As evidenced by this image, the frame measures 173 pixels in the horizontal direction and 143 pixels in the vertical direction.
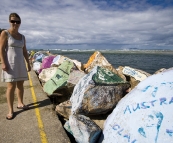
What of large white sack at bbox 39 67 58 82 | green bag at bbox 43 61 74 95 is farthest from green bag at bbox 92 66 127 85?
large white sack at bbox 39 67 58 82

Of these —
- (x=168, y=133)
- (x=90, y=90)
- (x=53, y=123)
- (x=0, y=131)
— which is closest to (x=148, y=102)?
(x=168, y=133)

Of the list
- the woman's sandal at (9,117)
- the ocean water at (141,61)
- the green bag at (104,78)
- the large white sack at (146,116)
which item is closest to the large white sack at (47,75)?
the woman's sandal at (9,117)

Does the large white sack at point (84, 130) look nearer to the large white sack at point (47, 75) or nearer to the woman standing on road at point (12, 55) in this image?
the woman standing on road at point (12, 55)

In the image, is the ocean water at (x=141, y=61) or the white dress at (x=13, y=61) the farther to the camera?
the ocean water at (x=141, y=61)

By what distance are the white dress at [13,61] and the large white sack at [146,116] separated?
6.39 ft

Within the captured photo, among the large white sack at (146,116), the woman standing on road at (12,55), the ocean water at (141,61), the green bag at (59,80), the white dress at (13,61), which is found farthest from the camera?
the ocean water at (141,61)

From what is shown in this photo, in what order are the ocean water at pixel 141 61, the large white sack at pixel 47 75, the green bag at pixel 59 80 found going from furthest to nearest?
1. the ocean water at pixel 141 61
2. the large white sack at pixel 47 75
3. the green bag at pixel 59 80

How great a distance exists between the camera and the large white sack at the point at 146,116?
180 cm

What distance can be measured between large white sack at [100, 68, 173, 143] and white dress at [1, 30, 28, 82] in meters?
1.95

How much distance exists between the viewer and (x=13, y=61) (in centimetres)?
323

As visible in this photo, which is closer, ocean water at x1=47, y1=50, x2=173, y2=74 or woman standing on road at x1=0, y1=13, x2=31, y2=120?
woman standing on road at x1=0, y1=13, x2=31, y2=120

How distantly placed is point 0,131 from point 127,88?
2309 mm

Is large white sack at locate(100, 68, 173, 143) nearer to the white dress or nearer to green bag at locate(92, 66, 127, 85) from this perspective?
green bag at locate(92, 66, 127, 85)

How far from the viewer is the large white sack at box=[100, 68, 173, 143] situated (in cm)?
180
